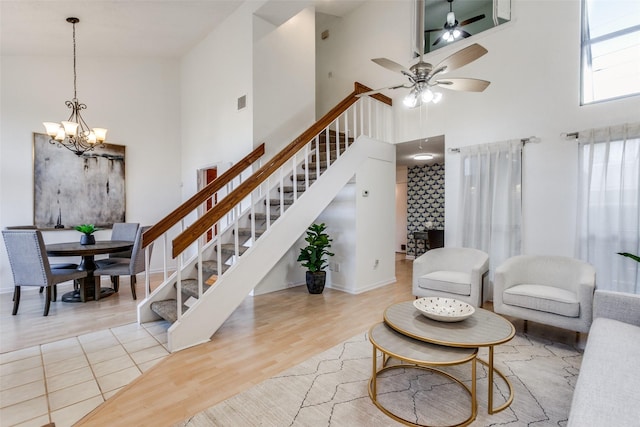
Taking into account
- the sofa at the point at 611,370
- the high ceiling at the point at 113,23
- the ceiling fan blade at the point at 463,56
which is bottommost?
the sofa at the point at 611,370

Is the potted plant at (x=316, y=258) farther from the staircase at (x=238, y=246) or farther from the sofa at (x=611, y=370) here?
the sofa at (x=611, y=370)

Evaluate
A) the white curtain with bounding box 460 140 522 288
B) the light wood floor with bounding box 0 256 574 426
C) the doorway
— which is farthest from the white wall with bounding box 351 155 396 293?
the doorway

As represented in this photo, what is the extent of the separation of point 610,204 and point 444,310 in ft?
8.44

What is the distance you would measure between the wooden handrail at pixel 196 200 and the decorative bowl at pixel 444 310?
2375 millimetres

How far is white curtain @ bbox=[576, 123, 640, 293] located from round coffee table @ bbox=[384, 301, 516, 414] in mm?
2081

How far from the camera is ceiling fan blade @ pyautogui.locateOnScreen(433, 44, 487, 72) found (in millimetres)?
2203

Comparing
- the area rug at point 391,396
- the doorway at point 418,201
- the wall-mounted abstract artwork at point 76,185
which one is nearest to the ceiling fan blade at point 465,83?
the area rug at point 391,396

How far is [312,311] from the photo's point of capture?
3824mm

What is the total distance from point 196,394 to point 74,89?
5391 mm

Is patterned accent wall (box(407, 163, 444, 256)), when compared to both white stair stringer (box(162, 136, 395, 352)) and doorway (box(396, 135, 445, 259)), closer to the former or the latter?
doorway (box(396, 135, 445, 259))

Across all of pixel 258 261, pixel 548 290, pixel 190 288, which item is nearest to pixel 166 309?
pixel 190 288

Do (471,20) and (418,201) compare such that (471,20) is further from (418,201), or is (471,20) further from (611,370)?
(611,370)

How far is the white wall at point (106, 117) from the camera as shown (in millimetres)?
4621

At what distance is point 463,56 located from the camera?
2.31 metres
